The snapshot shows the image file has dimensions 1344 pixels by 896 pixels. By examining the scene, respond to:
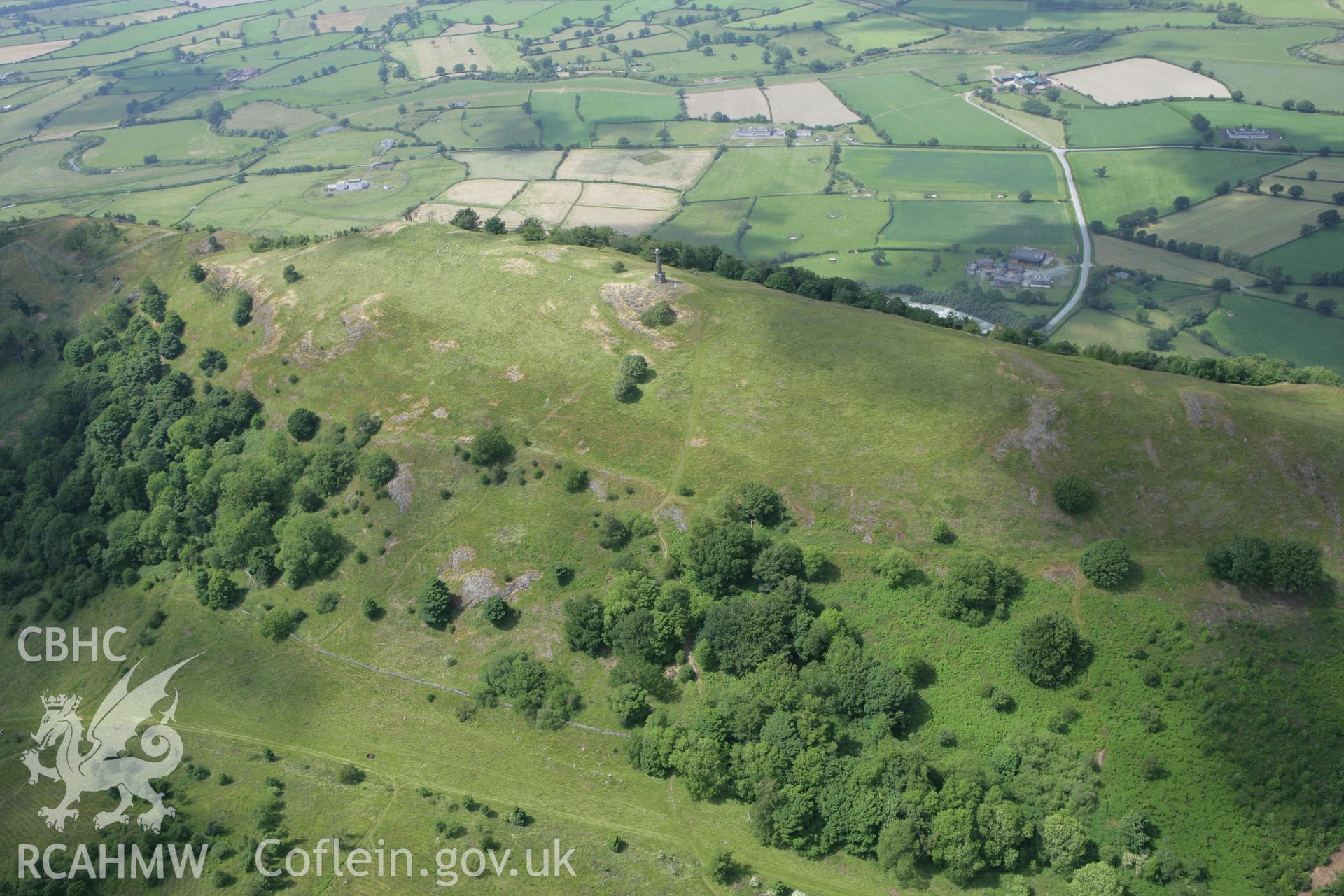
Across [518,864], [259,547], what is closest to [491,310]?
[259,547]

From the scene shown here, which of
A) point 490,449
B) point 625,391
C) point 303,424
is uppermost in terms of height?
point 625,391

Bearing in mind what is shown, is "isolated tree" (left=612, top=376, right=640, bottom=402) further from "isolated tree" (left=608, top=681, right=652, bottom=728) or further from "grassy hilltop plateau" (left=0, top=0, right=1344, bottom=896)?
"isolated tree" (left=608, top=681, right=652, bottom=728)

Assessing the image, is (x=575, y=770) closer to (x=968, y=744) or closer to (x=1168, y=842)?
(x=968, y=744)

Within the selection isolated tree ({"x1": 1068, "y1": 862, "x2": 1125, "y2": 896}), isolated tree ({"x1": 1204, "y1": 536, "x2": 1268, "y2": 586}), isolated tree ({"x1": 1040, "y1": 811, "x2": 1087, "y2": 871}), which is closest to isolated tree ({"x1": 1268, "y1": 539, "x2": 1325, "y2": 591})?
isolated tree ({"x1": 1204, "y1": 536, "x2": 1268, "y2": 586})

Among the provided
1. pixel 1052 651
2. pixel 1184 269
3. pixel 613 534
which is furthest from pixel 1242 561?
pixel 1184 269

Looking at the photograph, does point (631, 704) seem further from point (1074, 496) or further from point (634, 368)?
point (1074, 496)

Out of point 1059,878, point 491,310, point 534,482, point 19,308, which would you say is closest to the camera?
point 1059,878
